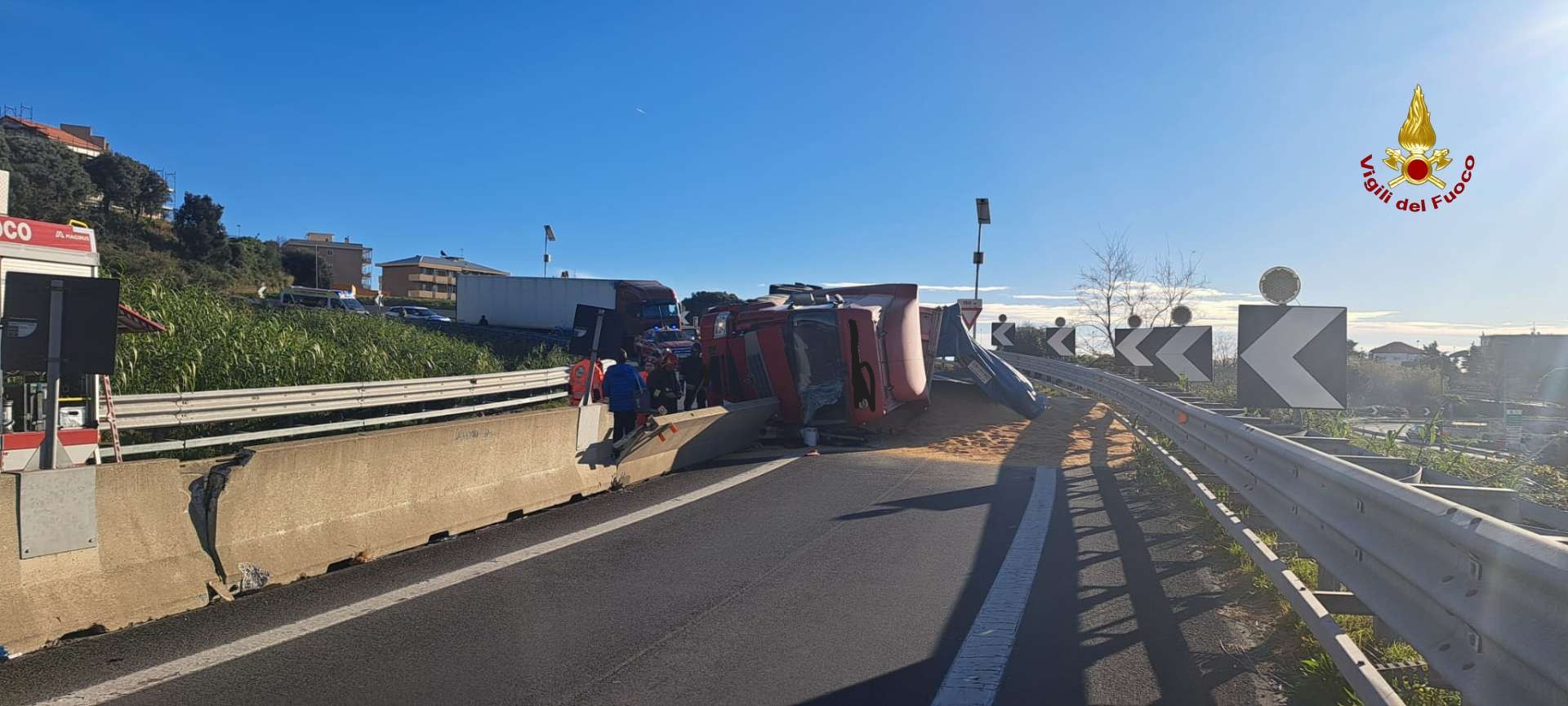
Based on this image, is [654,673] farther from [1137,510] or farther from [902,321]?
[902,321]

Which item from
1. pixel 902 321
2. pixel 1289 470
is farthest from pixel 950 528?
pixel 902 321

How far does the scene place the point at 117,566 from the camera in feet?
17.1

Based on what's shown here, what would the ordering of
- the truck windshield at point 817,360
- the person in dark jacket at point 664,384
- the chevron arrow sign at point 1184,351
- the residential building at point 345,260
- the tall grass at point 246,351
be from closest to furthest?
the chevron arrow sign at point 1184,351 → the tall grass at point 246,351 → the truck windshield at point 817,360 → the person in dark jacket at point 664,384 → the residential building at point 345,260

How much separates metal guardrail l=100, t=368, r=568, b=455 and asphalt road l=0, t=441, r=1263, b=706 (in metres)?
6.37

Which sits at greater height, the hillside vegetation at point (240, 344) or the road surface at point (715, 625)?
the hillside vegetation at point (240, 344)

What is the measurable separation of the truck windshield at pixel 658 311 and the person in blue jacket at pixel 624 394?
89.5 feet

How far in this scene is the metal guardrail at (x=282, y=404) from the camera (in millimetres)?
11477

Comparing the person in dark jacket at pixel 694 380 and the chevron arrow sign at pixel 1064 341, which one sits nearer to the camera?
the person in dark jacket at pixel 694 380

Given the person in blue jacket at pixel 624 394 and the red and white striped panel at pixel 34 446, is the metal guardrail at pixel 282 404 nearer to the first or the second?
the red and white striped panel at pixel 34 446

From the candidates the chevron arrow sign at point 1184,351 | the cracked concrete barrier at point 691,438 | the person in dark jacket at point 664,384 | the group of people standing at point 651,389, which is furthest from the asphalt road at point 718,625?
the person in dark jacket at point 664,384

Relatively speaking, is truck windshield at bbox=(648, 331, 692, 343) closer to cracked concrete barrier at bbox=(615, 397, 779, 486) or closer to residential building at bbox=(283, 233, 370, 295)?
cracked concrete barrier at bbox=(615, 397, 779, 486)

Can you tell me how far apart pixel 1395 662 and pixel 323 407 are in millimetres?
14462

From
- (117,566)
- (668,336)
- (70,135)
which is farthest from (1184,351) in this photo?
(70,135)

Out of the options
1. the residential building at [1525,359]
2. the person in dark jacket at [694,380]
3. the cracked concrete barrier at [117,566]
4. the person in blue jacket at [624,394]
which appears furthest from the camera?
the person in dark jacket at [694,380]
